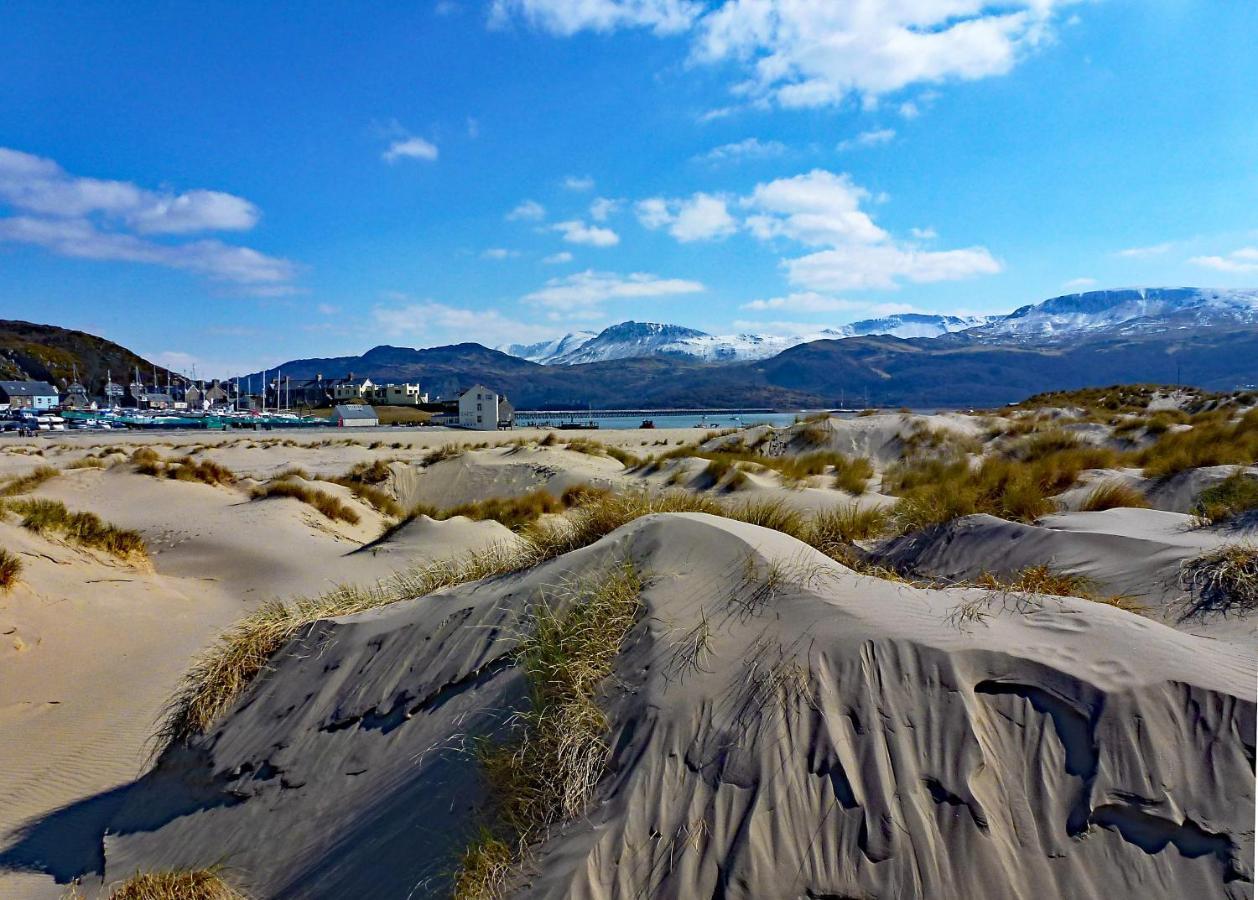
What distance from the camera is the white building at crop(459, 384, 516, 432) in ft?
242

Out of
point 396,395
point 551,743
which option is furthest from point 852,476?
point 396,395

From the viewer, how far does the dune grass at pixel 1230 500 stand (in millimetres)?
6883

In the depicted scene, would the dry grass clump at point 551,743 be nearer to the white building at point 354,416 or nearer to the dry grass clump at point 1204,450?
the dry grass clump at point 1204,450

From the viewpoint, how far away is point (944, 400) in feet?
648

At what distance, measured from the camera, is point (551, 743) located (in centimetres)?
351

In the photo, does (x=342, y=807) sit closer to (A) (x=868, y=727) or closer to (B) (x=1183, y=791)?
(A) (x=868, y=727)

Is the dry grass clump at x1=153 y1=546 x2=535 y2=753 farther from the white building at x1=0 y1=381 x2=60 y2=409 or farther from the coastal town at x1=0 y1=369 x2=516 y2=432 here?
the white building at x1=0 y1=381 x2=60 y2=409

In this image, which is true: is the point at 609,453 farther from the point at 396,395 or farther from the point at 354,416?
the point at 396,395

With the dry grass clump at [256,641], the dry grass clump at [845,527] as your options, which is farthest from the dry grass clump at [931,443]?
the dry grass clump at [256,641]

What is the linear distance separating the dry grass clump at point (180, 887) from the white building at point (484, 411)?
67.0 meters

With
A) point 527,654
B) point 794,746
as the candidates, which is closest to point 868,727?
point 794,746

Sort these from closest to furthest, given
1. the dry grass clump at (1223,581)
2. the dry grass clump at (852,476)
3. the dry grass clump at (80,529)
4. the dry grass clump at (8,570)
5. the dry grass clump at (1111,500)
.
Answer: the dry grass clump at (1223,581) < the dry grass clump at (1111,500) < the dry grass clump at (8,570) < the dry grass clump at (80,529) < the dry grass clump at (852,476)

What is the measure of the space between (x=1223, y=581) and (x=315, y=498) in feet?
58.9

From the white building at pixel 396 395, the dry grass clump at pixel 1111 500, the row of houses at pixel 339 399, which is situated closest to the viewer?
the dry grass clump at pixel 1111 500
